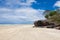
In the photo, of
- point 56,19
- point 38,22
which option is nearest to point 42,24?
point 38,22

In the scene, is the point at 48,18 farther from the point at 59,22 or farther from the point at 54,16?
the point at 59,22

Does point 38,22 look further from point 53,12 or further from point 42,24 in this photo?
point 53,12

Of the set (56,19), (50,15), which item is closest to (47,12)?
(50,15)

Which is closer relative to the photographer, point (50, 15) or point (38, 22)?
point (38, 22)

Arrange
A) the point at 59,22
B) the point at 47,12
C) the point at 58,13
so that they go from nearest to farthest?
the point at 59,22, the point at 58,13, the point at 47,12

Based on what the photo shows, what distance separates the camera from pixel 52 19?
15.2 m

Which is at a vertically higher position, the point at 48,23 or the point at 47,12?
the point at 47,12

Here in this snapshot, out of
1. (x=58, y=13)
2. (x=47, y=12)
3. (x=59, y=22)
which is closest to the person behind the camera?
(x=59, y=22)

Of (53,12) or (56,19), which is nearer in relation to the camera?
(56,19)

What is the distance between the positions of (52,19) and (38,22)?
1.51m

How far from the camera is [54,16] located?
14883 millimetres

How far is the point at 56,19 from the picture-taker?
1445cm

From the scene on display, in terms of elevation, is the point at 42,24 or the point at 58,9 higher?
the point at 58,9

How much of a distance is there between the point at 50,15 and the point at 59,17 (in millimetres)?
1843
